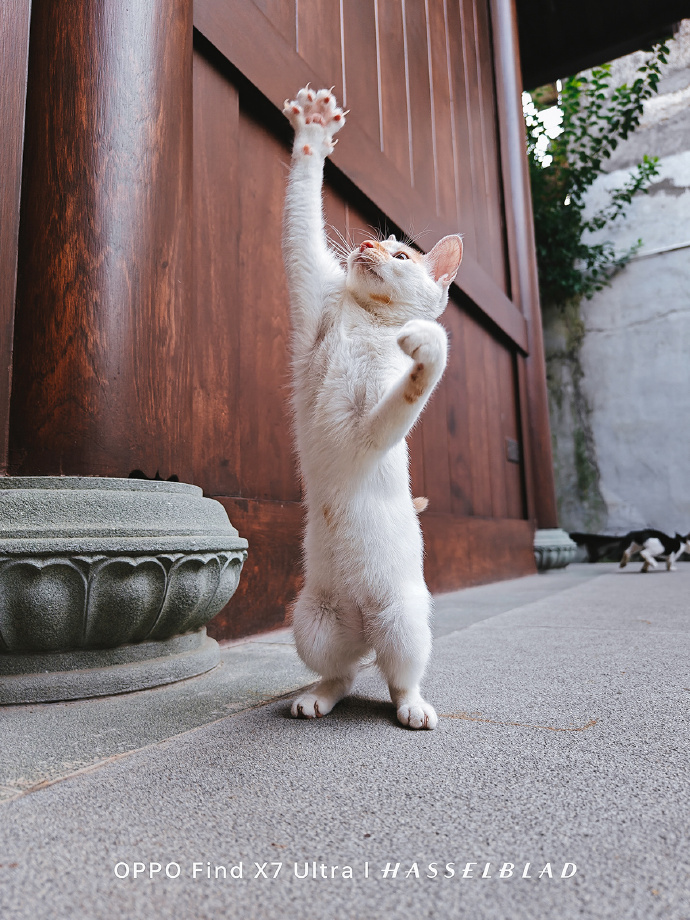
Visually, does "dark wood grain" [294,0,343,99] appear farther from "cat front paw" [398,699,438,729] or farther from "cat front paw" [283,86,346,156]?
"cat front paw" [398,699,438,729]

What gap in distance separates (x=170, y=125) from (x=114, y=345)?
0.53m

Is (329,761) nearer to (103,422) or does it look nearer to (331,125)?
(103,422)

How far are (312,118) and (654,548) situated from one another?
13.4ft

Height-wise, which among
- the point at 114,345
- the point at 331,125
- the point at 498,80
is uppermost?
the point at 498,80

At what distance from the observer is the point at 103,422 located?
1118 mm

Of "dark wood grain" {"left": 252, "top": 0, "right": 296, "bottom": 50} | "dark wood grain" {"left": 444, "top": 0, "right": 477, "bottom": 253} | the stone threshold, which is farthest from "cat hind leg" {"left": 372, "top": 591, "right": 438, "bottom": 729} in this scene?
"dark wood grain" {"left": 444, "top": 0, "right": 477, "bottom": 253}

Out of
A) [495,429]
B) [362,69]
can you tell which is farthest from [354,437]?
[495,429]

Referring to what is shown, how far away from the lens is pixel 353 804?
2.07ft

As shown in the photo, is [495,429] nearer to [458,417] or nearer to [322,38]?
[458,417]

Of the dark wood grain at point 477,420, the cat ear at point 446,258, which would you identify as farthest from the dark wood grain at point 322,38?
the dark wood grain at point 477,420

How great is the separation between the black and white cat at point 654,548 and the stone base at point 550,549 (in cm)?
45

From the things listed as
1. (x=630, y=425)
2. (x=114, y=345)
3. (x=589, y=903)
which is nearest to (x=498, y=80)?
(x=630, y=425)

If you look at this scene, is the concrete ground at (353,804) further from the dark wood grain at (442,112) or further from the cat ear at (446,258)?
the dark wood grain at (442,112)

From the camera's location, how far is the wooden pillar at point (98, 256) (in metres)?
1.10
